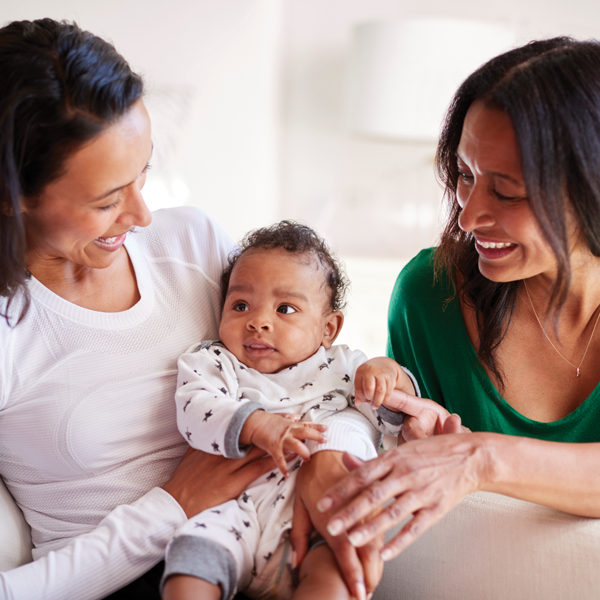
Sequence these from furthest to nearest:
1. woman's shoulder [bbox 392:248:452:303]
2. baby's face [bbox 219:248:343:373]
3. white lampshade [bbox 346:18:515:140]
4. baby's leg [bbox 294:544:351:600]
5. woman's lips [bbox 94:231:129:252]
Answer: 1. white lampshade [bbox 346:18:515:140]
2. woman's shoulder [bbox 392:248:452:303]
3. baby's face [bbox 219:248:343:373]
4. woman's lips [bbox 94:231:129:252]
5. baby's leg [bbox 294:544:351:600]

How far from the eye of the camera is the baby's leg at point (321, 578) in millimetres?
912

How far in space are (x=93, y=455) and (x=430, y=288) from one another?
83 cm

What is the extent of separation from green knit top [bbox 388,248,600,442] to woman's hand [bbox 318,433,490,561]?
36 cm

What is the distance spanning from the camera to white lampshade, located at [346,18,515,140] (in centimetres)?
289

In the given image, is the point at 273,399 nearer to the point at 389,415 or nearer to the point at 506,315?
the point at 389,415

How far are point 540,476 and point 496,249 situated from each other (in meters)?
0.42

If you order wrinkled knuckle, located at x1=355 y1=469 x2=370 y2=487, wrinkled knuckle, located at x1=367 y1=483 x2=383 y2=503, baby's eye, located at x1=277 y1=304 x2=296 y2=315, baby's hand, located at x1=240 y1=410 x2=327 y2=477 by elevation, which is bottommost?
wrinkled knuckle, located at x1=367 y1=483 x2=383 y2=503

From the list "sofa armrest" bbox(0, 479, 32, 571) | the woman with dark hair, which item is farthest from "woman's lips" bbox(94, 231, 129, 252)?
"sofa armrest" bbox(0, 479, 32, 571)

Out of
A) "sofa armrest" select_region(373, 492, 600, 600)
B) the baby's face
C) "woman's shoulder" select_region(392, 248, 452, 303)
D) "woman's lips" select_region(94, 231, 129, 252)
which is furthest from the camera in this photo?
"woman's shoulder" select_region(392, 248, 452, 303)

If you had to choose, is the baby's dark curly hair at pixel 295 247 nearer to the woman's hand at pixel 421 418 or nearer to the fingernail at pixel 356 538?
the woman's hand at pixel 421 418

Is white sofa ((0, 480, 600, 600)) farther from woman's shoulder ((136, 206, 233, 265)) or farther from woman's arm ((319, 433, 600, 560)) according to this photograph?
woman's shoulder ((136, 206, 233, 265))

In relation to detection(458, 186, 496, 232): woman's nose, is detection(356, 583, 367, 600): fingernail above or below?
below

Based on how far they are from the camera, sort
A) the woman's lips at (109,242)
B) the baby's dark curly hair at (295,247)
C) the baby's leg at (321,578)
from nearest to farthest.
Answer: the baby's leg at (321,578) < the woman's lips at (109,242) < the baby's dark curly hair at (295,247)

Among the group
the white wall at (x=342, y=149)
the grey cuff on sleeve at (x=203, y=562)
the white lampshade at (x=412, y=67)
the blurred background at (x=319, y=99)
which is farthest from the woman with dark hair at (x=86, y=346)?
the white wall at (x=342, y=149)
